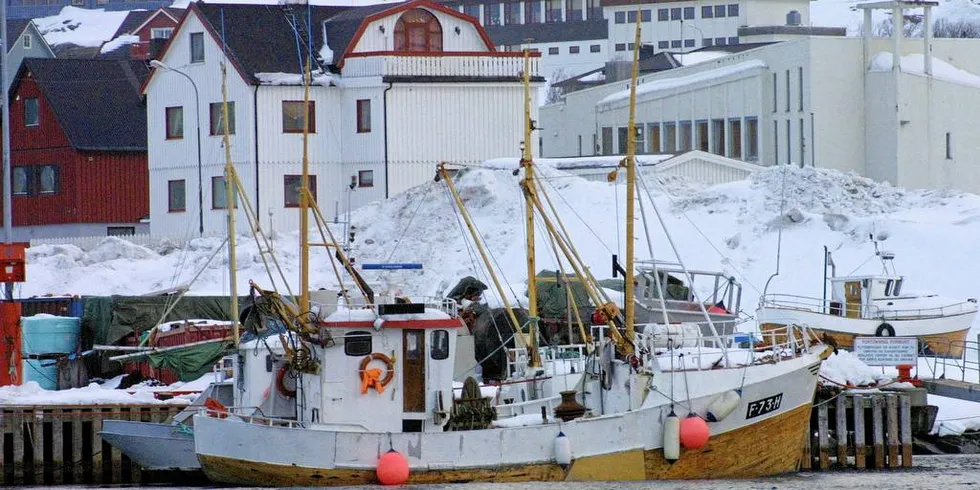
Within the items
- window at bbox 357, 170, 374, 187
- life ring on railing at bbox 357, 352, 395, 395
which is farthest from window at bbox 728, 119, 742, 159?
life ring on railing at bbox 357, 352, 395, 395

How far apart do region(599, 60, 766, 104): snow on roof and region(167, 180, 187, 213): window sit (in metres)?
18.8

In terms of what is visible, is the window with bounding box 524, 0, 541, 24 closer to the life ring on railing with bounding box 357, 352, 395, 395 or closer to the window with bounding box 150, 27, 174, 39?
the window with bounding box 150, 27, 174, 39

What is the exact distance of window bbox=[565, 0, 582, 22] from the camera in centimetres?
14088

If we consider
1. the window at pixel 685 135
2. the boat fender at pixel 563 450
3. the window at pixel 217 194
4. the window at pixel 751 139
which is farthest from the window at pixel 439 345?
the window at pixel 685 135

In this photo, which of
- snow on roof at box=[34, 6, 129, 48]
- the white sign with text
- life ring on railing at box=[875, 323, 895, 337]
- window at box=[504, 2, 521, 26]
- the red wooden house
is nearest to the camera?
the white sign with text

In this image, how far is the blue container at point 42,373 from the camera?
A: 40.8m

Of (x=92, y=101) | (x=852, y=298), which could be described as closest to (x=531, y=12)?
(x=92, y=101)

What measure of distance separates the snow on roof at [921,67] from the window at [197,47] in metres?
22.3

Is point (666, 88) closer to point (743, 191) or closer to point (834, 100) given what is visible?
point (834, 100)

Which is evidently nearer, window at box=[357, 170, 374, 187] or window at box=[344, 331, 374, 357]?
window at box=[344, 331, 374, 357]

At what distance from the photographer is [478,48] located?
59031 millimetres

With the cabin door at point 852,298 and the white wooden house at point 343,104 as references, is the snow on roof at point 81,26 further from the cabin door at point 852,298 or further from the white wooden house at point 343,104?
the cabin door at point 852,298

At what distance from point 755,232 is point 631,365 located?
23.0 metres

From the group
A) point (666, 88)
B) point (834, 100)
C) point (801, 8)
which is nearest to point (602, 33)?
point (801, 8)
